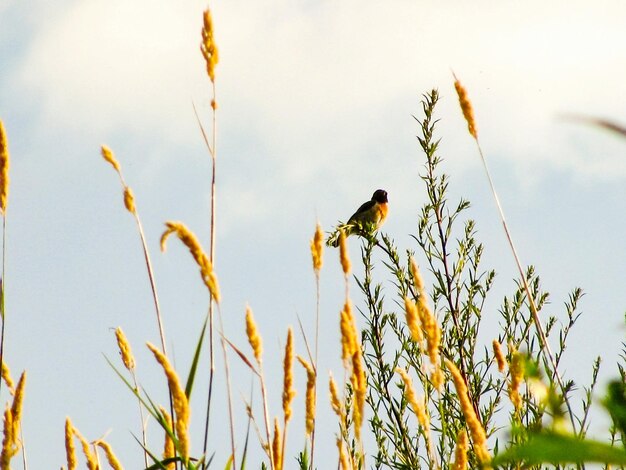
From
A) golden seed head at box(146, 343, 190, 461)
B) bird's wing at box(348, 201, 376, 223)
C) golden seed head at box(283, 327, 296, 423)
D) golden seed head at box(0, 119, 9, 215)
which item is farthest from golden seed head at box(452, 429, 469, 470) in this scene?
bird's wing at box(348, 201, 376, 223)

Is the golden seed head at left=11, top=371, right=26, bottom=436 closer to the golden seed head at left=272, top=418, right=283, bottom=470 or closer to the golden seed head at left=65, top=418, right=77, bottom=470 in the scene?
the golden seed head at left=65, top=418, right=77, bottom=470

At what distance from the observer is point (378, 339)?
3.70m

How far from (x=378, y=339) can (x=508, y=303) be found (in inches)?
23.0

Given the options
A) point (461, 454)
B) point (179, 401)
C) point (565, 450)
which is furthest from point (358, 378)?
point (565, 450)

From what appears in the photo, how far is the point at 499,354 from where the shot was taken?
2.04 m

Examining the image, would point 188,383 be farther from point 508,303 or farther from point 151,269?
point 508,303

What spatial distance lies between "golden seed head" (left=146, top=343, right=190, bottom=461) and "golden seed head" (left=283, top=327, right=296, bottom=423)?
0.75 ft

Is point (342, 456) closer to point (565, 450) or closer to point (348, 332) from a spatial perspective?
point (348, 332)

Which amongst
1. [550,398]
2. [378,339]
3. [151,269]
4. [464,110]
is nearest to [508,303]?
[378,339]

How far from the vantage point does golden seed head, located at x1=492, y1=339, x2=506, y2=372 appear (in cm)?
203

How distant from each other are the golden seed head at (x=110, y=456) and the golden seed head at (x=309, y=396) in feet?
1.33

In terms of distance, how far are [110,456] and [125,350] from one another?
30 cm

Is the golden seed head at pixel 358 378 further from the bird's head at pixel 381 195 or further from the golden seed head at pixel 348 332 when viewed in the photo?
the bird's head at pixel 381 195

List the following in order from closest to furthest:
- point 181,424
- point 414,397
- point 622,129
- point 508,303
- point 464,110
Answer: point 622,129, point 181,424, point 414,397, point 464,110, point 508,303
